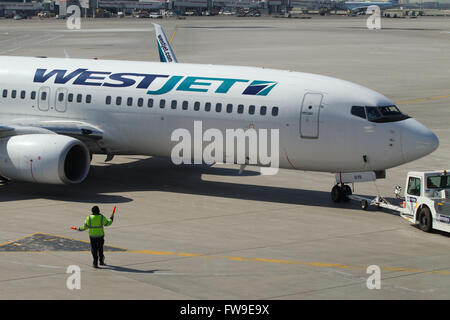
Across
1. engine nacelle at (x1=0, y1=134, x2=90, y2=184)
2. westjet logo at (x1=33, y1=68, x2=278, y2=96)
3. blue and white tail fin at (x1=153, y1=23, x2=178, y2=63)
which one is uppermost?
blue and white tail fin at (x1=153, y1=23, x2=178, y2=63)

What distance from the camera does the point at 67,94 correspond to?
32031 millimetres

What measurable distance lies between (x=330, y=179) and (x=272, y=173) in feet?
8.20

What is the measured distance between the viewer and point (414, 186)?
26.2 meters

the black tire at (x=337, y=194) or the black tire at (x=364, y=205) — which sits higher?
the black tire at (x=337, y=194)

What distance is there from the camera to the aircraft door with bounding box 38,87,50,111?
32.3 m

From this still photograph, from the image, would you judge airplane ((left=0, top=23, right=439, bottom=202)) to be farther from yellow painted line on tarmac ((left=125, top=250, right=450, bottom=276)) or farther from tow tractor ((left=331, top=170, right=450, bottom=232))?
yellow painted line on tarmac ((left=125, top=250, right=450, bottom=276))

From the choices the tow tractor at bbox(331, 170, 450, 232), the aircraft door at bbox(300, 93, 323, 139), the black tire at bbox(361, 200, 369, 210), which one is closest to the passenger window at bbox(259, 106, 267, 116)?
the aircraft door at bbox(300, 93, 323, 139)

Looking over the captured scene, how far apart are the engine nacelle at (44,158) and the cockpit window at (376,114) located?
10.1 m

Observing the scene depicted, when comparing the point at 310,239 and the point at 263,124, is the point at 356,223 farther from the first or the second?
the point at 263,124

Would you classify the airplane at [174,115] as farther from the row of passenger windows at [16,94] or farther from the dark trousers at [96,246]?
the dark trousers at [96,246]

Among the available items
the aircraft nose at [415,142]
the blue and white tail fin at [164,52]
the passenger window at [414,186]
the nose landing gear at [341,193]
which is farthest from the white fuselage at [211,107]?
the blue and white tail fin at [164,52]

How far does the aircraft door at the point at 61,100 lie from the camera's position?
3206 centimetres

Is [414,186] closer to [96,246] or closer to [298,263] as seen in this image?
[298,263]
